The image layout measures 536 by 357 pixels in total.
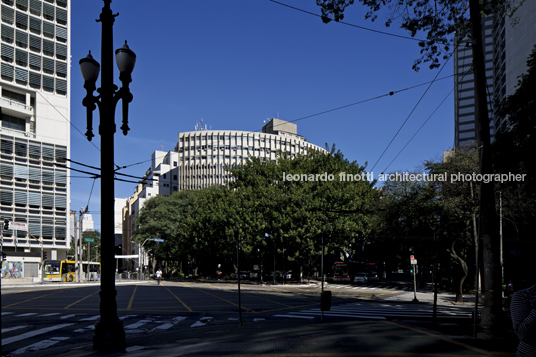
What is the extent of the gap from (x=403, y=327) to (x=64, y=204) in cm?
5948

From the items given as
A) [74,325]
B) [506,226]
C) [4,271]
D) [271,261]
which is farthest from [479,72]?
[4,271]

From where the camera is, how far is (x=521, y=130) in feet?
45.3

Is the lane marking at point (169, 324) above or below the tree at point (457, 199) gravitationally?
below

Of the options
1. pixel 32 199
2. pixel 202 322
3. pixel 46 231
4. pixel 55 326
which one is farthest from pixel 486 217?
pixel 46 231

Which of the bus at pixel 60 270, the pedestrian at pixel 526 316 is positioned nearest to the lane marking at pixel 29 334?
the pedestrian at pixel 526 316

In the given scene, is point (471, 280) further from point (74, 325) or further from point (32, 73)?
point (32, 73)

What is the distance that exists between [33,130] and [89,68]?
57695mm

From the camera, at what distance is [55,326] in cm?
1339

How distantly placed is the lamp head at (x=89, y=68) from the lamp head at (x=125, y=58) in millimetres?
498

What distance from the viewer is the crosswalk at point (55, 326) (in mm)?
10578

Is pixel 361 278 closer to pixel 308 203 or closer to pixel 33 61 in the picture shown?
pixel 308 203

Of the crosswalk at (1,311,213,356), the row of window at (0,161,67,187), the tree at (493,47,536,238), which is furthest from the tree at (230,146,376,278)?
the row of window at (0,161,67,187)

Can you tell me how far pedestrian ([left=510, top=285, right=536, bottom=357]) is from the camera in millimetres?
3627

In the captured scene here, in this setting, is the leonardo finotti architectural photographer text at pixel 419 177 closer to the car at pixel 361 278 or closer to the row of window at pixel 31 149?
the car at pixel 361 278
